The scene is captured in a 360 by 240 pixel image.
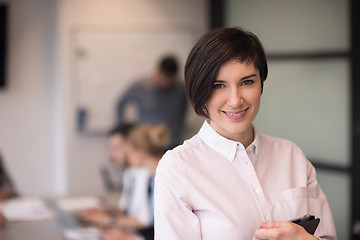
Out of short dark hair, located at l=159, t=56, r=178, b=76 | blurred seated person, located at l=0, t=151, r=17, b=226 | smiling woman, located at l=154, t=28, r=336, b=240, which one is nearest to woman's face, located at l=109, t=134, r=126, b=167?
blurred seated person, located at l=0, t=151, r=17, b=226

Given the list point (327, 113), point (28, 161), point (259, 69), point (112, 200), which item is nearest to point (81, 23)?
point (28, 161)

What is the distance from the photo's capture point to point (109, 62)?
190 inches

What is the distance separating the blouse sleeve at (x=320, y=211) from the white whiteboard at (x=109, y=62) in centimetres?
364

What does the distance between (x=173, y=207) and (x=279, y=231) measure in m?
0.26

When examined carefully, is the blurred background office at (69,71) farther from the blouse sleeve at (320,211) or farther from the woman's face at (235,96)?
the woman's face at (235,96)

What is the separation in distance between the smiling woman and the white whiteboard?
3.58 m

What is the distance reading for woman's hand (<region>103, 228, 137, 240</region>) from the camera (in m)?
2.58

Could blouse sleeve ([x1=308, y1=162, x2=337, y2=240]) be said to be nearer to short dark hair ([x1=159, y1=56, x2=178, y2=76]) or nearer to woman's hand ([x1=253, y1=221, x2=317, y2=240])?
woman's hand ([x1=253, y1=221, x2=317, y2=240])

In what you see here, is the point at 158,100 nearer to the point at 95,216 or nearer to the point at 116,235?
the point at 95,216

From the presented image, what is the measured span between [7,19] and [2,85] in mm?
650

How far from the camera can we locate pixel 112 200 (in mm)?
3625

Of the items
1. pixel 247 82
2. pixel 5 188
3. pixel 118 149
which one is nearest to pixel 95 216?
pixel 118 149

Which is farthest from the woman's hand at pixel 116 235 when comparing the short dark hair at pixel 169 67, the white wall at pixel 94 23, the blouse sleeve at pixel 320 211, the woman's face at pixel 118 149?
the short dark hair at pixel 169 67

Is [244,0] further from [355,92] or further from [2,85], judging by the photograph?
[2,85]
